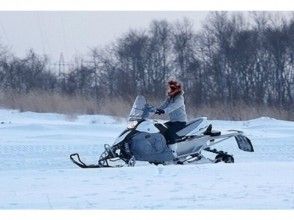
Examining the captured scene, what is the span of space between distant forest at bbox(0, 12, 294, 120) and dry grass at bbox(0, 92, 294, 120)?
4.64m

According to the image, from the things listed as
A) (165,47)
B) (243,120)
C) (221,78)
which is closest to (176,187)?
(243,120)

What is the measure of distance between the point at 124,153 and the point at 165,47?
3108cm

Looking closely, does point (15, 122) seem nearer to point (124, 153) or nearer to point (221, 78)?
point (124, 153)

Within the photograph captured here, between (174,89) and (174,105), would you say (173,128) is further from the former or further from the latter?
(174,89)

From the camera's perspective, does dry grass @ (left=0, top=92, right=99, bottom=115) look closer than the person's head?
No

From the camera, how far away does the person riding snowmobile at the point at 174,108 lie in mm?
12930

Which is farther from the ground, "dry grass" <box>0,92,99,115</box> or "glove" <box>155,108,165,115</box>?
"glove" <box>155,108,165,115</box>

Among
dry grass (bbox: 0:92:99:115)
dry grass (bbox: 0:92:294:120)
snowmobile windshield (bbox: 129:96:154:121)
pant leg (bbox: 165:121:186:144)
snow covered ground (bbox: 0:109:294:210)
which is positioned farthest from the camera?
dry grass (bbox: 0:92:99:115)

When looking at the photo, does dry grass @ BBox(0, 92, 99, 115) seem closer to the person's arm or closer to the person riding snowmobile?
the person riding snowmobile

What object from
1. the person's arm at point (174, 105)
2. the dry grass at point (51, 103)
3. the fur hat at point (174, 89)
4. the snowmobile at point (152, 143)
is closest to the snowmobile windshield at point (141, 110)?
the snowmobile at point (152, 143)

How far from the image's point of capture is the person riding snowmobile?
12930mm

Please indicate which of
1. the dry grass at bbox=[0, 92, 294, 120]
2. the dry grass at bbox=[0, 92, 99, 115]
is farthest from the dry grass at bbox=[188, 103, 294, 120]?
the dry grass at bbox=[0, 92, 99, 115]

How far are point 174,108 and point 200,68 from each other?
26.1 m

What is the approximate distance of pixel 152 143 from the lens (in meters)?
12.9
